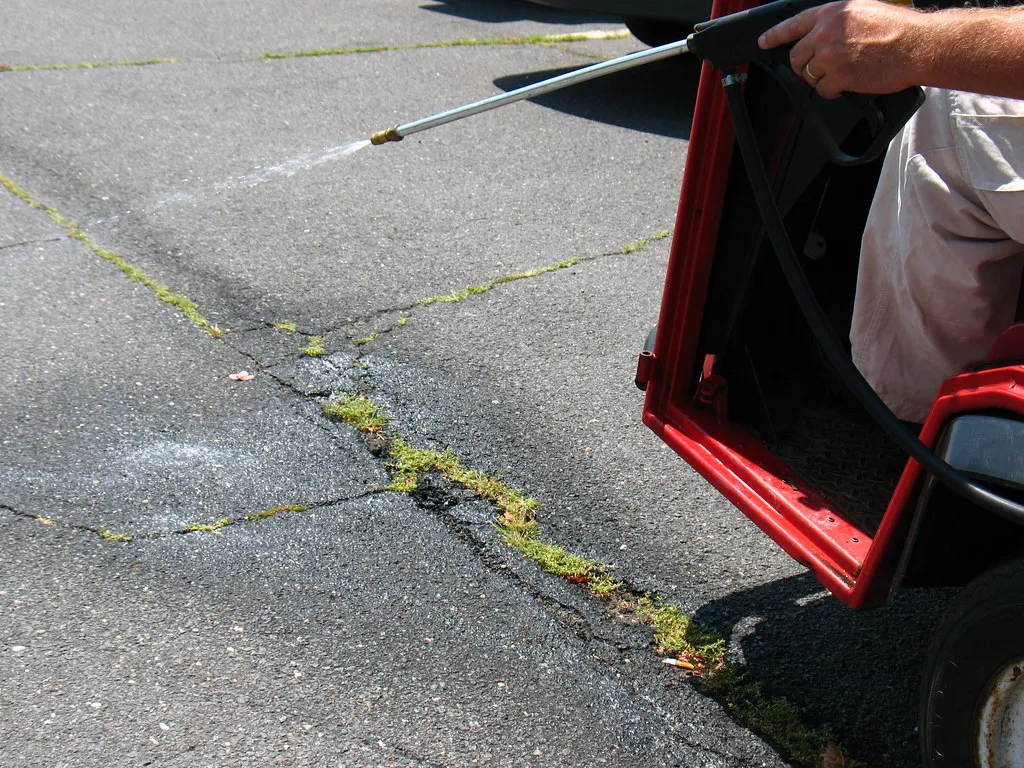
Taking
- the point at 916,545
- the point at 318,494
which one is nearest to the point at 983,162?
the point at 916,545

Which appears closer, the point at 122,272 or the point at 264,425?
the point at 264,425

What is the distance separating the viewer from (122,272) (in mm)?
4383

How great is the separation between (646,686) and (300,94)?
546 centimetres

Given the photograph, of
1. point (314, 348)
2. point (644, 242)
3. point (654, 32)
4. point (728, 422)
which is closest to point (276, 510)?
point (314, 348)

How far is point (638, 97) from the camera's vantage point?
7305 mm

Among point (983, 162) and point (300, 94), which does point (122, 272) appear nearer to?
point (300, 94)

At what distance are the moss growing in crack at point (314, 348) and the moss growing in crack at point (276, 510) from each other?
928 millimetres

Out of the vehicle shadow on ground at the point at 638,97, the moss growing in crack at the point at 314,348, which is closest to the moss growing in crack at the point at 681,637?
the moss growing in crack at the point at 314,348

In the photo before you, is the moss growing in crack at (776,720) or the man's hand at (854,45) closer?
the man's hand at (854,45)

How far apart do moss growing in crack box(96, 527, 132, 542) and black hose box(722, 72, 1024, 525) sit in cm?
188

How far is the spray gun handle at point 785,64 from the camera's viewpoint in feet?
6.01

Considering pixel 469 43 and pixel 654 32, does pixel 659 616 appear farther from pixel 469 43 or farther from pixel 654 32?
pixel 469 43

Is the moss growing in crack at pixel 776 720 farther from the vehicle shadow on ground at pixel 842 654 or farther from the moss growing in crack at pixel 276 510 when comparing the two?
the moss growing in crack at pixel 276 510

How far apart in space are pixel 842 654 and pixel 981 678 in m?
0.78
